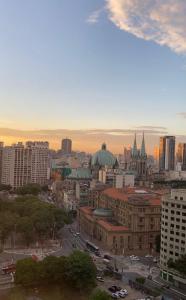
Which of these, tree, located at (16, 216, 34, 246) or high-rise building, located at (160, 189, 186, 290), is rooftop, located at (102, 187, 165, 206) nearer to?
high-rise building, located at (160, 189, 186, 290)

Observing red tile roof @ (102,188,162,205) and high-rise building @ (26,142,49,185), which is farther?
high-rise building @ (26,142,49,185)

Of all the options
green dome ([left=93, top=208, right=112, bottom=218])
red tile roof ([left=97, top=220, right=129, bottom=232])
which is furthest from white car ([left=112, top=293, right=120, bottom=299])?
green dome ([left=93, top=208, right=112, bottom=218])

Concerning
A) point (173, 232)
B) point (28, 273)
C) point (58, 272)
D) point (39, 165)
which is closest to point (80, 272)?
point (58, 272)

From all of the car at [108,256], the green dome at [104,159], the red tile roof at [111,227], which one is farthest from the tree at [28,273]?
the green dome at [104,159]

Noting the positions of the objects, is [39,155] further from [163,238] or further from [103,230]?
[163,238]

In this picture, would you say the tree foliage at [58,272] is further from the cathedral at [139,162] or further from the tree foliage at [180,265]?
the cathedral at [139,162]

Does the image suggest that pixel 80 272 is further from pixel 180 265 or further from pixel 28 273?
pixel 180 265
